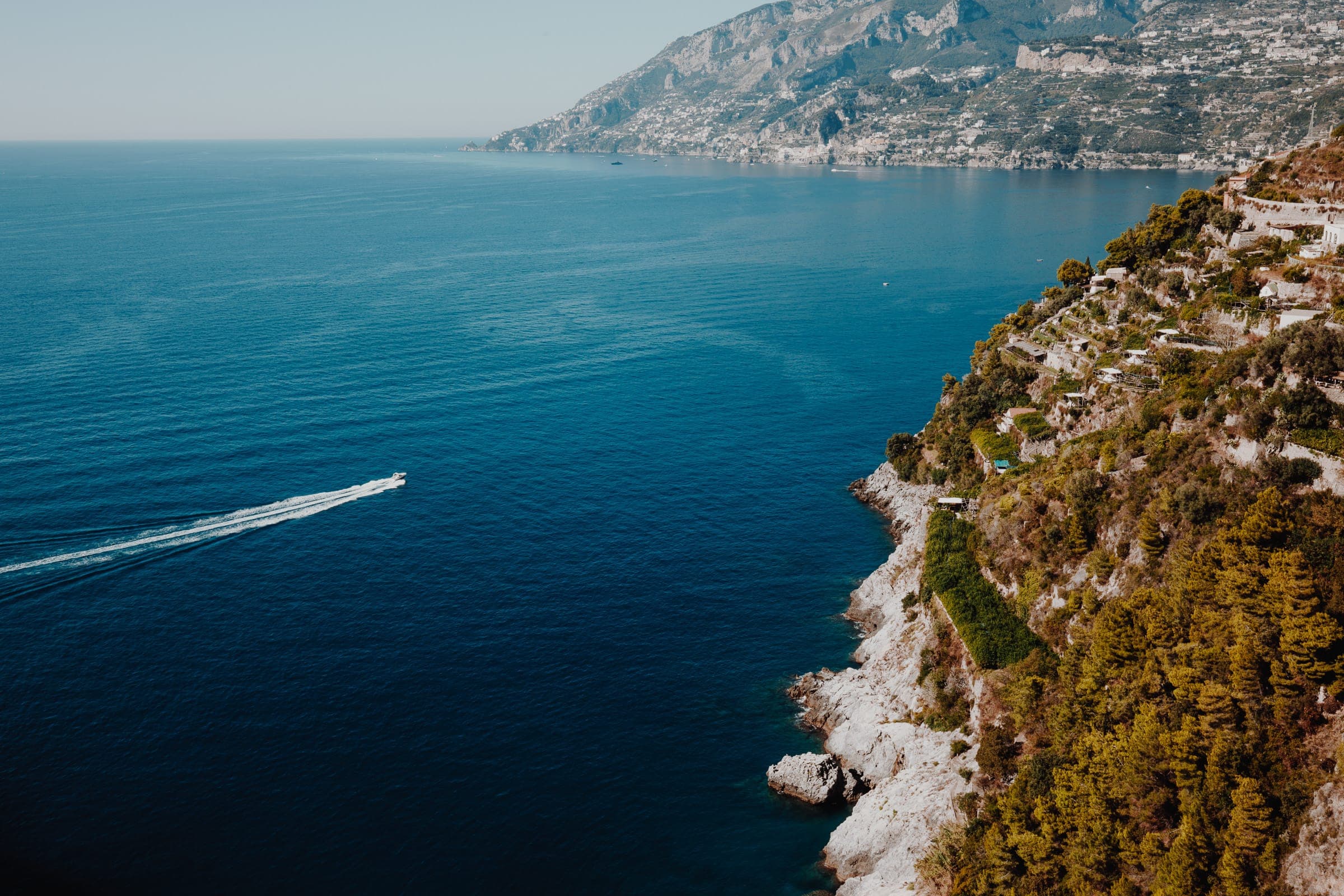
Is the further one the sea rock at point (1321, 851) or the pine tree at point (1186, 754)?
the pine tree at point (1186, 754)

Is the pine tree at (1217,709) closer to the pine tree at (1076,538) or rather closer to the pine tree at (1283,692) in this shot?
the pine tree at (1283,692)

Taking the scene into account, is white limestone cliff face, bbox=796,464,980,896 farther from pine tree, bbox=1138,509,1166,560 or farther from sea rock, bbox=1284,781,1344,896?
sea rock, bbox=1284,781,1344,896

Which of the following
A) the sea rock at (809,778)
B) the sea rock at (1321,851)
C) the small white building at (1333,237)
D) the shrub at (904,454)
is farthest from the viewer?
the shrub at (904,454)

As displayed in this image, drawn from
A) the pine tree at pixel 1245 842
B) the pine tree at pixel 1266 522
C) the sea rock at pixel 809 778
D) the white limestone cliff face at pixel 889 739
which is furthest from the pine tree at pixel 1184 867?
the sea rock at pixel 809 778

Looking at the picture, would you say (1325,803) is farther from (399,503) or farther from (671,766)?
(399,503)

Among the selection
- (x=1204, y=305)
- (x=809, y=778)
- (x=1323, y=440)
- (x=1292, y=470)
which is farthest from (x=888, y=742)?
(x=1204, y=305)

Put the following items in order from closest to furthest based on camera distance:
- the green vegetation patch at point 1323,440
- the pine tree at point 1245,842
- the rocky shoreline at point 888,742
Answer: the pine tree at point 1245,842, the green vegetation patch at point 1323,440, the rocky shoreline at point 888,742
